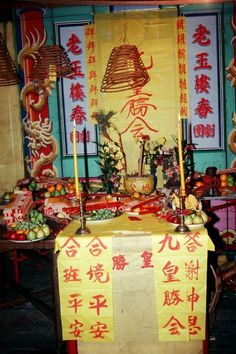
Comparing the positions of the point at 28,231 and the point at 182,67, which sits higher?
the point at 182,67

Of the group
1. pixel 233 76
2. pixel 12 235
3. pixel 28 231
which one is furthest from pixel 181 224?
pixel 233 76

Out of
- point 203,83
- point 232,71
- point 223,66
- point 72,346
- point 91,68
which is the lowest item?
point 72,346

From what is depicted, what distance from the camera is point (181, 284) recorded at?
145 inches

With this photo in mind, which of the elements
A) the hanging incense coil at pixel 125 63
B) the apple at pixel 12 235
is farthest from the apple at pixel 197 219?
the hanging incense coil at pixel 125 63

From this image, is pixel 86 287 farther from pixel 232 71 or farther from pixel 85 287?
pixel 232 71

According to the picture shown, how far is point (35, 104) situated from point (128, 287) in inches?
197

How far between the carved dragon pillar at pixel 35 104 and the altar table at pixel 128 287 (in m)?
4.26

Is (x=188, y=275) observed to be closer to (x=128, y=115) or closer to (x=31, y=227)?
(x=31, y=227)

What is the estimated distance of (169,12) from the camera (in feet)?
23.2

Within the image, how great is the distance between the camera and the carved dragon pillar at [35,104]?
7516mm

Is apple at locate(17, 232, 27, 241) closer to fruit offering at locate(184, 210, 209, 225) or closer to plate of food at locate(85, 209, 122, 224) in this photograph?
plate of food at locate(85, 209, 122, 224)

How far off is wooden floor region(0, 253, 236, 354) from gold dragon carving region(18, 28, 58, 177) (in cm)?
270

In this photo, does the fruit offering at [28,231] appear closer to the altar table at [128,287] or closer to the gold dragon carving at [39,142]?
the altar table at [128,287]

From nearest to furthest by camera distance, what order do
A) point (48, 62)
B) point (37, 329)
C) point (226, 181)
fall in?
point (37, 329)
point (48, 62)
point (226, 181)
